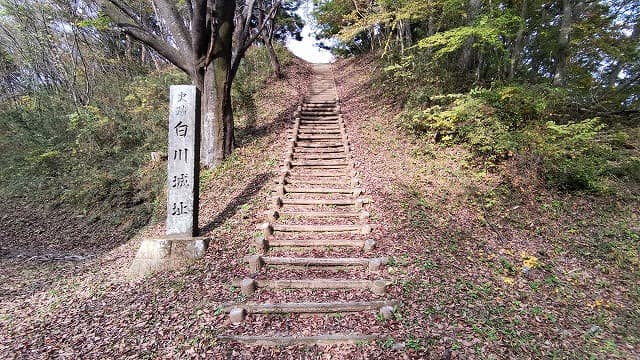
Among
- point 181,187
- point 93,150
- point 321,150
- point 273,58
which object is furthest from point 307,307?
point 273,58

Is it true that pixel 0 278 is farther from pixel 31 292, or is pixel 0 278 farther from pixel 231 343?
pixel 231 343

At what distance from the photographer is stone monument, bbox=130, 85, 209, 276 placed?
4934mm

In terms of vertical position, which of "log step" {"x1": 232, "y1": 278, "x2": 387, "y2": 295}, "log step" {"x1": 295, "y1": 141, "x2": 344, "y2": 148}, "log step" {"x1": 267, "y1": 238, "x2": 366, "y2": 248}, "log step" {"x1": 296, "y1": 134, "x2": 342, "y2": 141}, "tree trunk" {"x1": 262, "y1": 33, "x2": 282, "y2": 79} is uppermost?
"tree trunk" {"x1": 262, "y1": 33, "x2": 282, "y2": 79}

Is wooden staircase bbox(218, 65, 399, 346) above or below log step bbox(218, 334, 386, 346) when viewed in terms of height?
above

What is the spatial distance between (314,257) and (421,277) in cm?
170

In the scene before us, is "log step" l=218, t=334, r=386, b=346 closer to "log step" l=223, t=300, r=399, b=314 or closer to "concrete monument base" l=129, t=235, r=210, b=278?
"log step" l=223, t=300, r=399, b=314

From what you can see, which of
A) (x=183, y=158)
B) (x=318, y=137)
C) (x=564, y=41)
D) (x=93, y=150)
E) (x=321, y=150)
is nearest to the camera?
(x=183, y=158)

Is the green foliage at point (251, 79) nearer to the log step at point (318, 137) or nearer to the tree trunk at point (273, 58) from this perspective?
the tree trunk at point (273, 58)

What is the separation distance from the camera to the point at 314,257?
479 cm

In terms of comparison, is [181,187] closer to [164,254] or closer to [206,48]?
[164,254]

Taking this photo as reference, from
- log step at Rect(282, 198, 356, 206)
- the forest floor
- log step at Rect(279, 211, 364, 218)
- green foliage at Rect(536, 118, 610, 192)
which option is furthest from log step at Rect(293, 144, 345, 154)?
green foliage at Rect(536, 118, 610, 192)

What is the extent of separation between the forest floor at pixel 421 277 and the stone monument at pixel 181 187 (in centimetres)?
31

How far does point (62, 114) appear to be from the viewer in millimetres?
13383

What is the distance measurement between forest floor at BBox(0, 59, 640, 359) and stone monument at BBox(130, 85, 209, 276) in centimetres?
31
